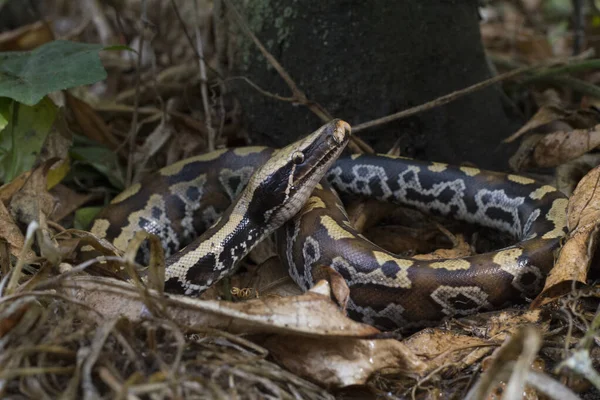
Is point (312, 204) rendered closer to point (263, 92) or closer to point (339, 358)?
point (263, 92)

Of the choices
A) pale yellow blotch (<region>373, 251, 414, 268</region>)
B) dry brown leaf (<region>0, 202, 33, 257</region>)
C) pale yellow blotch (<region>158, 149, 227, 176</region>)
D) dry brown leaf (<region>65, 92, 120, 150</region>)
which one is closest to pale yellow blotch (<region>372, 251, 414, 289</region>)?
pale yellow blotch (<region>373, 251, 414, 268</region>)

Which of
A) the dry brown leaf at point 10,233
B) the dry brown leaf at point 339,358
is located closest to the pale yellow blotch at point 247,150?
the dry brown leaf at point 10,233

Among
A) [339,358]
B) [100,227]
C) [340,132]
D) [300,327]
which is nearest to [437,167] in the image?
[340,132]

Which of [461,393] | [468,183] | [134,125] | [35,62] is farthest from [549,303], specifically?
[35,62]

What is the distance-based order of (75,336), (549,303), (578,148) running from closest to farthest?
(75,336), (549,303), (578,148)

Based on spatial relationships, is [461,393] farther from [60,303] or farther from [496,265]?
[60,303]
